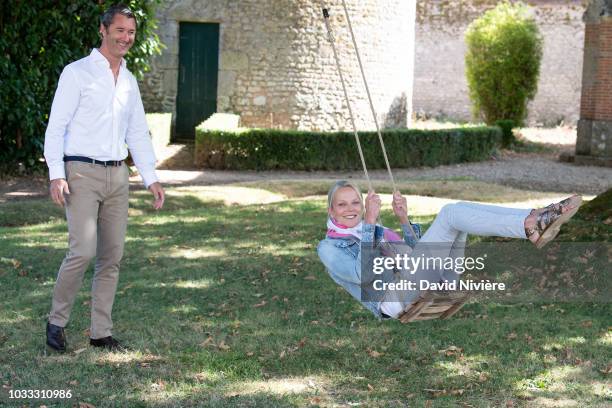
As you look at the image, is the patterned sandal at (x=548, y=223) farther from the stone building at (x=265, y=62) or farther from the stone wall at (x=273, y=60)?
the stone wall at (x=273, y=60)

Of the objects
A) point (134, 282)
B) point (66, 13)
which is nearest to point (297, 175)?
point (66, 13)

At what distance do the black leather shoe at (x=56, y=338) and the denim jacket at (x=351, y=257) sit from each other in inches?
61.2

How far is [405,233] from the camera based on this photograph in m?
5.05

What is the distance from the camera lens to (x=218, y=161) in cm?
1752

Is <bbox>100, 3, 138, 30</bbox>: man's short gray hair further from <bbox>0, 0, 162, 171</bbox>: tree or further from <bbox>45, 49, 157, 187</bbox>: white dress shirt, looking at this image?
<bbox>0, 0, 162, 171</bbox>: tree

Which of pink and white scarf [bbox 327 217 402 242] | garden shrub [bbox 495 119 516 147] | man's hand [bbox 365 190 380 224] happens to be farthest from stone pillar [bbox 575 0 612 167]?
man's hand [bbox 365 190 380 224]

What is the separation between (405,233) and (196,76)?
15.0 meters

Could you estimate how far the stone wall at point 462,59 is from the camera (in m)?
27.2

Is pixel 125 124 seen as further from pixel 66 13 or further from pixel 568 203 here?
pixel 66 13

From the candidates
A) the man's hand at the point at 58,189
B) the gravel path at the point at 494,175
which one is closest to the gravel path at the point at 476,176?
the gravel path at the point at 494,175

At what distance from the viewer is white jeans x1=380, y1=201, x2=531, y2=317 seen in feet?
14.4

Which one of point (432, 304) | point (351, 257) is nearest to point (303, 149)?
point (351, 257)

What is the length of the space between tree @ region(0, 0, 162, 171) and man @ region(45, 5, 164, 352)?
8913 millimetres

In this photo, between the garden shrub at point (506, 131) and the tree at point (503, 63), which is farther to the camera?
the tree at point (503, 63)
